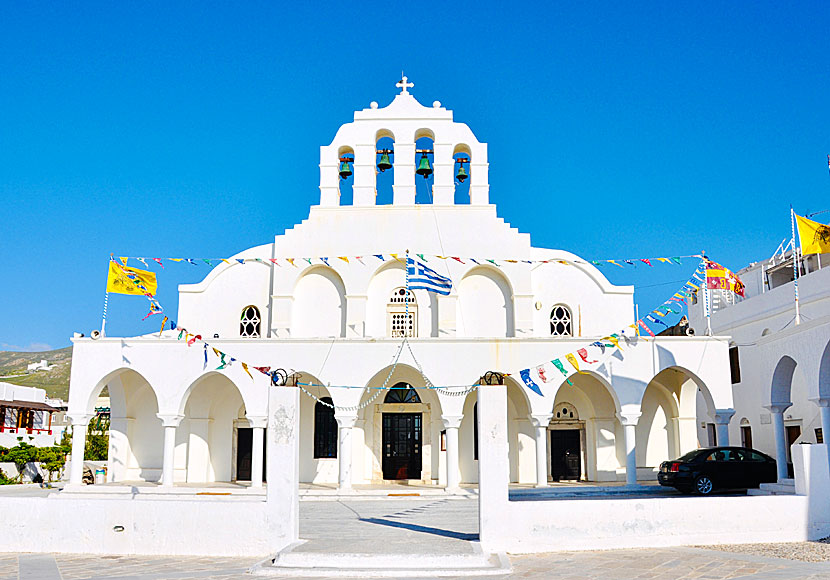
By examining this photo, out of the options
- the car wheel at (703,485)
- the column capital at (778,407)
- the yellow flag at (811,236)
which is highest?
the yellow flag at (811,236)

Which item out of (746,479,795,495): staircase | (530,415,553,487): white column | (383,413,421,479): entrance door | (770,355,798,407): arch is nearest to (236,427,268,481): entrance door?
(383,413,421,479): entrance door

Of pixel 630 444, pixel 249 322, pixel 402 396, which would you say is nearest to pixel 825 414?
pixel 630 444

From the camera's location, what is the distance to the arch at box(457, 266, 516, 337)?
2252cm

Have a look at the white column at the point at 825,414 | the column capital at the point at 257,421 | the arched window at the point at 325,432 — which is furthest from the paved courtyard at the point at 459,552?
the arched window at the point at 325,432

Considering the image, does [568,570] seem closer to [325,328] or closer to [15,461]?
[325,328]

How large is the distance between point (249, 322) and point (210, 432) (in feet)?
11.2

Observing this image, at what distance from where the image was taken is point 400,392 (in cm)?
2252

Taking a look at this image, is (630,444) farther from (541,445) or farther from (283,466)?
(283,466)

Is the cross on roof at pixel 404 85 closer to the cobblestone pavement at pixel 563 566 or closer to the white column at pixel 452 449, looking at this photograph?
the white column at pixel 452 449

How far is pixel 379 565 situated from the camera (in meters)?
9.94

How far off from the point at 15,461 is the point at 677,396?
23.5m

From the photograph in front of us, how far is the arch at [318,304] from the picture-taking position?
Answer: 2262cm

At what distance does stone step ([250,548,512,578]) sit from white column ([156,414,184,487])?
1074 centimetres

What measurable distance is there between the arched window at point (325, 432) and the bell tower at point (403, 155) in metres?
6.01
